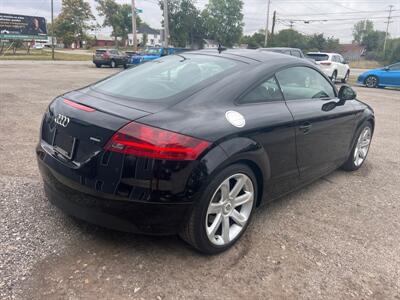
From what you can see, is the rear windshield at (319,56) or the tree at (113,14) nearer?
the rear windshield at (319,56)

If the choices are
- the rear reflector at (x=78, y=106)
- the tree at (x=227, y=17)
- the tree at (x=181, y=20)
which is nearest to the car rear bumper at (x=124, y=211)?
the rear reflector at (x=78, y=106)

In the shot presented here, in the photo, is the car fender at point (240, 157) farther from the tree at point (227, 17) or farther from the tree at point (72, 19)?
the tree at point (227, 17)

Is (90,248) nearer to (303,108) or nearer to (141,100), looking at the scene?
(141,100)

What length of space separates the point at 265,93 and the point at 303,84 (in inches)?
31.4

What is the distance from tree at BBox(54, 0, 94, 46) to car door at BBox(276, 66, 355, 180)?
7067cm

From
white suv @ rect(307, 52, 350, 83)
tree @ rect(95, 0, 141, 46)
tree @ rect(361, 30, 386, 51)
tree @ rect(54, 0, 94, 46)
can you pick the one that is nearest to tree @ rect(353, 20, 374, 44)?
tree @ rect(361, 30, 386, 51)

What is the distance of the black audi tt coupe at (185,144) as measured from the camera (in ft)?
7.63

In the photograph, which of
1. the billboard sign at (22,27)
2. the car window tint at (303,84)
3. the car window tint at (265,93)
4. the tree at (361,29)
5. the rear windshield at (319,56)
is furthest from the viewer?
the tree at (361,29)

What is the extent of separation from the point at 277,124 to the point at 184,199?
111 cm

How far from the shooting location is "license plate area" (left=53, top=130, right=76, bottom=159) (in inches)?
98.6

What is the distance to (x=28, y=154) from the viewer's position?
4.75 metres

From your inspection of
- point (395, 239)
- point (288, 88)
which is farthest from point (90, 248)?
point (395, 239)

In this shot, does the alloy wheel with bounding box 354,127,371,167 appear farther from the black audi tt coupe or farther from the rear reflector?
the rear reflector

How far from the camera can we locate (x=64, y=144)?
8.45 ft
